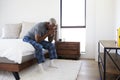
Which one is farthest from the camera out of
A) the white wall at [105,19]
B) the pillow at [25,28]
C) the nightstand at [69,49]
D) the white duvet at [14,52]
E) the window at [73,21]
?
the window at [73,21]

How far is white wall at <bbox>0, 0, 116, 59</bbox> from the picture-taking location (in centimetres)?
393

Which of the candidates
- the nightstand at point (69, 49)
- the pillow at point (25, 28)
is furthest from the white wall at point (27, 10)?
the nightstand at point (69, 49)

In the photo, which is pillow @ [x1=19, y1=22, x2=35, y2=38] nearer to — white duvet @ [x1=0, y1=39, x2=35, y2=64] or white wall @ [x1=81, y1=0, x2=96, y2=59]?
white wall @ [x1=81, y1=0, x2=96, y2=59]

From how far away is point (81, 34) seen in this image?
4.53m

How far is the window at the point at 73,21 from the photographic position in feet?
14.8

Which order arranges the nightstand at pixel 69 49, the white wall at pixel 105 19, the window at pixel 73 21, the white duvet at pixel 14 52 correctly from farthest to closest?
the window at pixel 73 21, the nightstand at pixel 69 49, the white wall at pixel 105 19, the white duvet at pixel 14 52

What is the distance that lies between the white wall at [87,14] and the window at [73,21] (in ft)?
0.64

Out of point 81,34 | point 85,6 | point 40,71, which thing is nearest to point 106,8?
point 85,6

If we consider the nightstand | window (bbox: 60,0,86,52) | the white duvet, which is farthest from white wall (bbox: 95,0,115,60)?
the white duvet

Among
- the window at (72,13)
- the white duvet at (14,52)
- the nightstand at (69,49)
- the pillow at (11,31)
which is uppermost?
the window at (72,13)

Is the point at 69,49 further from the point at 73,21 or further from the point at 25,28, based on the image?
the point at 25,28

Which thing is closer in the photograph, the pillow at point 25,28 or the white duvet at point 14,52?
the white duvet at point 14,52

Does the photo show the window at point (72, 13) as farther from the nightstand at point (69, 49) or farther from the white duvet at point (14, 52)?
the white duvet at point (14, 52)

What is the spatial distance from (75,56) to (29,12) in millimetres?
2109
